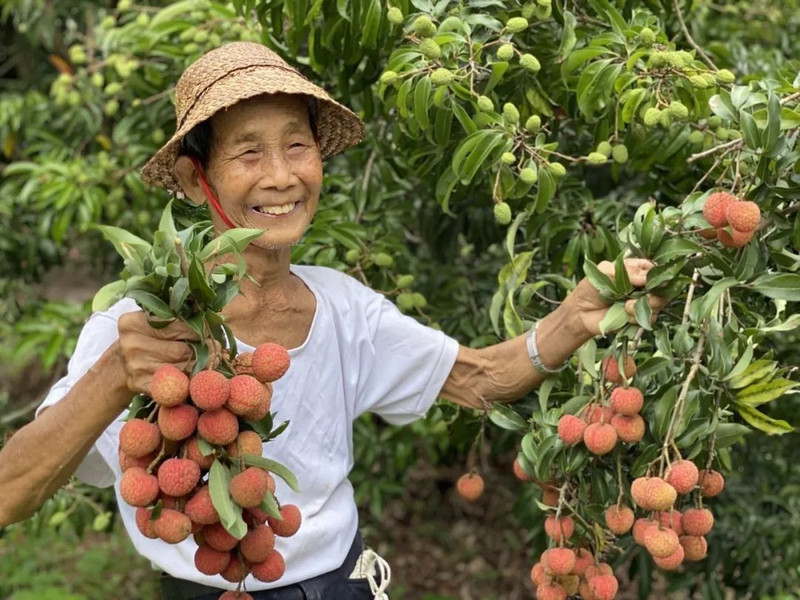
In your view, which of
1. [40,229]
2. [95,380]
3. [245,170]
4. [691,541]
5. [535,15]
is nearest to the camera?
[95,380]

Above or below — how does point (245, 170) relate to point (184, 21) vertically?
above

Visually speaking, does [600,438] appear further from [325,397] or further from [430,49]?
[430,49]

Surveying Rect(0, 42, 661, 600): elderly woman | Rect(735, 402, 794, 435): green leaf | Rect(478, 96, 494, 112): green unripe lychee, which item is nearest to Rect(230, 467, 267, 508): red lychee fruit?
Rect(0, 42, 661, 600): elderly woman

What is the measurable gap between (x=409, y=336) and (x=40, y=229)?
5.76ft

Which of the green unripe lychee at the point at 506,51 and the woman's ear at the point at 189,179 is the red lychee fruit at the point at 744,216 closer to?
the green unripe lychee at the point at 506,51

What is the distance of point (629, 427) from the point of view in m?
1.54

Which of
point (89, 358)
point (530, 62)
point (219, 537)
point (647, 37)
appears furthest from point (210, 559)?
point (647, 37)

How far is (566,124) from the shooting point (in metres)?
2.36

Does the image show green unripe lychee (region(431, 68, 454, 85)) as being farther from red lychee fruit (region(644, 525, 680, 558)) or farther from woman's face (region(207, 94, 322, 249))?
red lychee fruit (region(644, 525, 680, 558))

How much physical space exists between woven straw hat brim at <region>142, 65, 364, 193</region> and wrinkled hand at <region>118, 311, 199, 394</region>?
41 cm

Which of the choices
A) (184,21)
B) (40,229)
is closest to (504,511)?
(40,229)

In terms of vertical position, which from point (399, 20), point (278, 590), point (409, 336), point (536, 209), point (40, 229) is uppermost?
point (399, 20)

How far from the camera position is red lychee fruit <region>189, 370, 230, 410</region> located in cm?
123

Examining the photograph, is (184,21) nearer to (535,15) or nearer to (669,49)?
(535,15)
